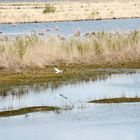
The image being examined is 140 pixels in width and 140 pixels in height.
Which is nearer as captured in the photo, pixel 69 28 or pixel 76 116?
pixel 76 116

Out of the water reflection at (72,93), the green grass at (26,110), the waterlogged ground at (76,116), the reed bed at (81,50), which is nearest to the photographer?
the waterlogged ground at (76,116)

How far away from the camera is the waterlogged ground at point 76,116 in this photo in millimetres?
17781

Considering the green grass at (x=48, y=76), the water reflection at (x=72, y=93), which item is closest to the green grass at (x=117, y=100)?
the water reflection at (x=72, y=93)

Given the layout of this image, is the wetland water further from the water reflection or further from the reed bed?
the water reflection

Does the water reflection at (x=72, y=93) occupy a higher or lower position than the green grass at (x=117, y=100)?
lower

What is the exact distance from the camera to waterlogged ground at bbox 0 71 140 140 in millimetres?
17781

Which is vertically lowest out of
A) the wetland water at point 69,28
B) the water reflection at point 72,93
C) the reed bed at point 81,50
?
the wetland water at point 69,28

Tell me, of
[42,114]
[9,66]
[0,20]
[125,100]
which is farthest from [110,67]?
[0,20]

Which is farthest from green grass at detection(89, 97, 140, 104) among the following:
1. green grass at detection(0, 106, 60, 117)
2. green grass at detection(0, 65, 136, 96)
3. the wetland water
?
the wetland water

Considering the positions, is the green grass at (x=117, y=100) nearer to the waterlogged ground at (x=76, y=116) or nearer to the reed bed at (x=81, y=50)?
the waterlogged ground at (x=76, y=116)

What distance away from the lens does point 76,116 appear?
2014cm

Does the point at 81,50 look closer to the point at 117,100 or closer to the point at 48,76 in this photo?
the point at 48,76

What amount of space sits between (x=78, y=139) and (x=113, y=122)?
2.15 meters

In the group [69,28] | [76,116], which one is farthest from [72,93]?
[69,28]
